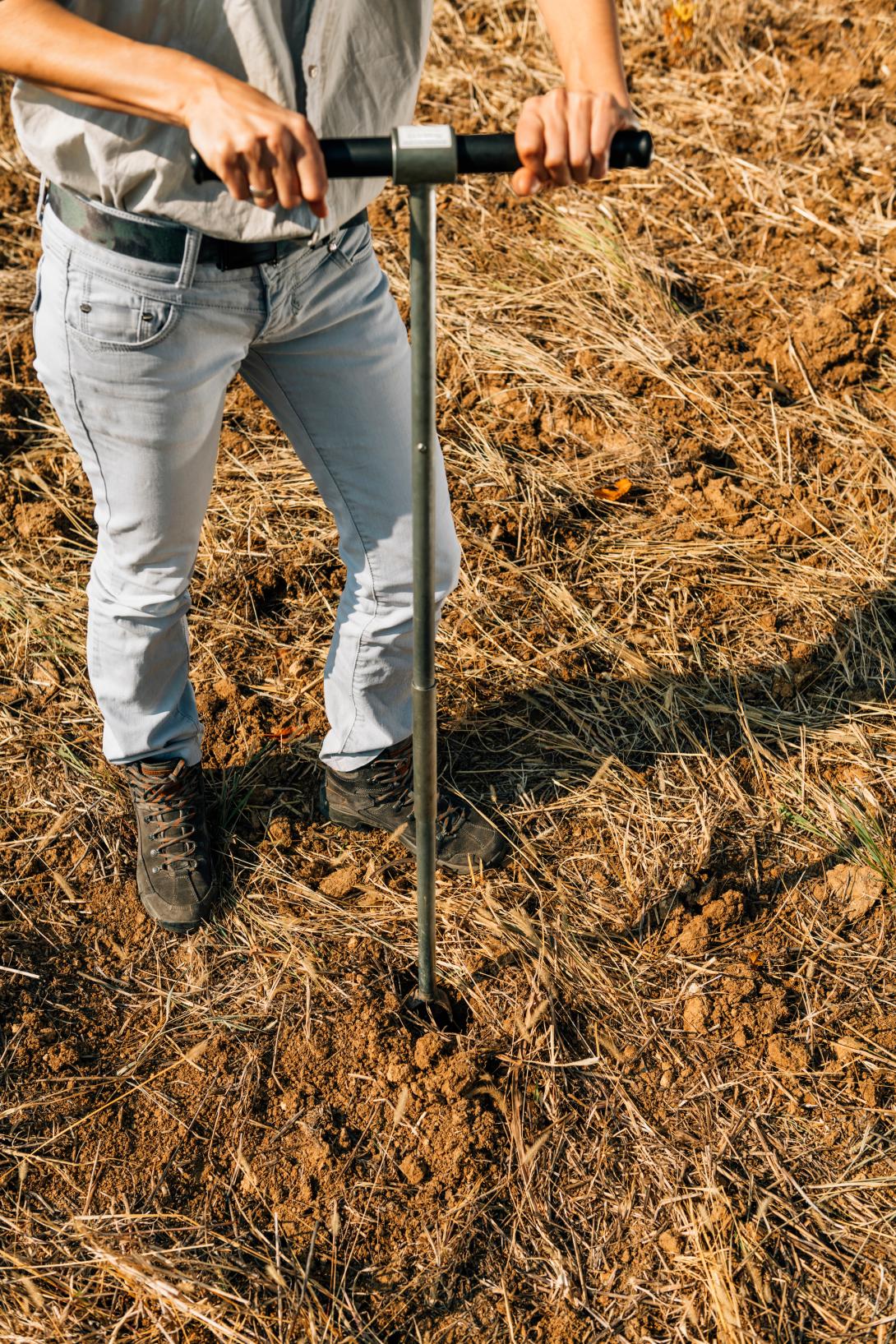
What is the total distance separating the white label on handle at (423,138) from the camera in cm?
134

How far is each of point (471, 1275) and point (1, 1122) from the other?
33.9 inches

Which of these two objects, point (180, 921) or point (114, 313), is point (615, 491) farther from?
point (114, 313)

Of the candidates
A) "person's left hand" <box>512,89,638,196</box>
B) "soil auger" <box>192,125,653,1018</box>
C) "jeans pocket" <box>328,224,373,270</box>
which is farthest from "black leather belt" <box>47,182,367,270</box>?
"person's left hand" <box>512,89,638,196</box>

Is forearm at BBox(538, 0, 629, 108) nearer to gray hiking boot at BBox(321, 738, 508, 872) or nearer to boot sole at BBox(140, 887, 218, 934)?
gray hiking boot at BBox(321, 738, 508, 872)

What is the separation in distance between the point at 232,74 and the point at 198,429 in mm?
487

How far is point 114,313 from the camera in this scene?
65.0 inches

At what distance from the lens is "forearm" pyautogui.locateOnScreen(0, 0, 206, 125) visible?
1.36m

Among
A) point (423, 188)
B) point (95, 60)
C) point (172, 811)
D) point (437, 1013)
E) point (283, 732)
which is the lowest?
point (437, 1013)

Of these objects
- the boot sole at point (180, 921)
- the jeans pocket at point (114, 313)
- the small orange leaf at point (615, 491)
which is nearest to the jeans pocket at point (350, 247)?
the jeans pocket at point (114, 313)

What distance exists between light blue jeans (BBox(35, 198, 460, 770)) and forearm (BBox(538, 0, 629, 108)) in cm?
41

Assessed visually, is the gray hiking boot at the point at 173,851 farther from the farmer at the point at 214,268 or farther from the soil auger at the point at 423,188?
the soil auger at the point at 423,188

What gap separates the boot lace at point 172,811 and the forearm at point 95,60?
1.29m

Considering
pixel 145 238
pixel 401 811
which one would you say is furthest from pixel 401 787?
pixel 145 238

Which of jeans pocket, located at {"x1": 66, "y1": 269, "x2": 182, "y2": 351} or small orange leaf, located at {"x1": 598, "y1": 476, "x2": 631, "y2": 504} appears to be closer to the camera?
jeans pocket, located at {"x1": 66, "y1": 269, "x2": 182, "y2": 351}
